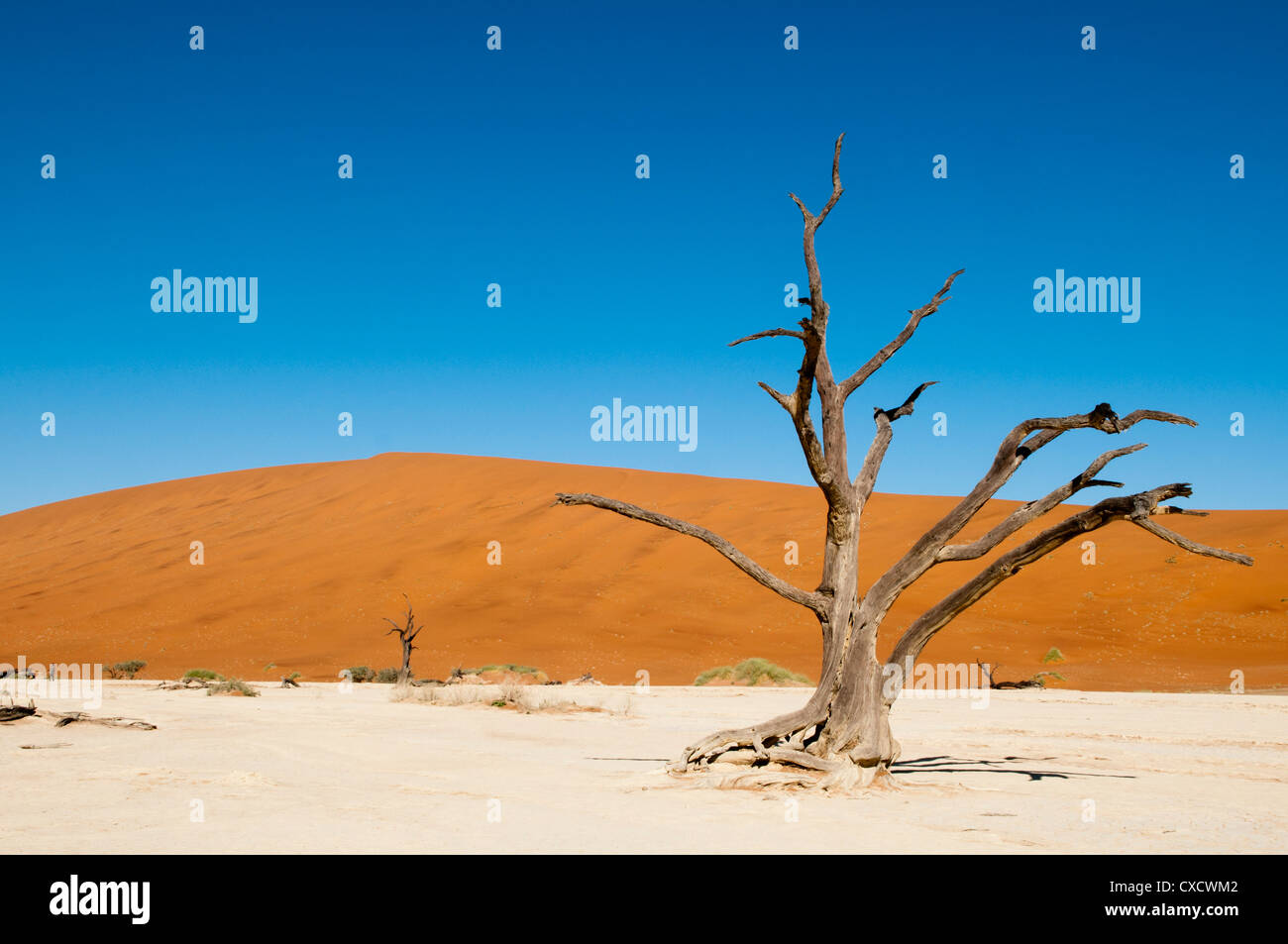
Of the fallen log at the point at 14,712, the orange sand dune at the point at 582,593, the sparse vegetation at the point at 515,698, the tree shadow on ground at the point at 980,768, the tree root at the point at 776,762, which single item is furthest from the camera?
the orange sand dune at the point at 582,593

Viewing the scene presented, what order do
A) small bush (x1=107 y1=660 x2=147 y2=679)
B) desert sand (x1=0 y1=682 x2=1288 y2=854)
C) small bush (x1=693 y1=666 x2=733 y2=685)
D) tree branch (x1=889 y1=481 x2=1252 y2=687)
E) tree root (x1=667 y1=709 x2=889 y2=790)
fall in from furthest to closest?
small bush (x1=107 y1=660 x2=147 y2=679)
small bush (x1=693 y1=666 x2=733 y2=685)
tree root (x1=667 y1=709 x2=889 y2=790)
tree branch (x1=889 y1=481 x2=1252 y2=687)
desert sand (x1=0 y1=682 x2=1288 y2=854)

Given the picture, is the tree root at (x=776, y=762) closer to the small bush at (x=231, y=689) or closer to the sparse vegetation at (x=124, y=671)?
the small bush at (x=231, y=689)

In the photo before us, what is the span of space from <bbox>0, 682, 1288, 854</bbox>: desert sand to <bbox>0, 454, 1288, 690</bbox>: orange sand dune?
11757mm

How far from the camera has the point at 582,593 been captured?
39.4 meters

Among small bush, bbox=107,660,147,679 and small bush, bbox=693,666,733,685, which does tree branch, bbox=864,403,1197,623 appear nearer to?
small bush, bbox=693,666,733,685

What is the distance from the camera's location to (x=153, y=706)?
17.1 m

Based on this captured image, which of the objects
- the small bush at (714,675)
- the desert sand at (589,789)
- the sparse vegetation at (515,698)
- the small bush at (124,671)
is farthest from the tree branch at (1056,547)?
the small bush at (124,671)

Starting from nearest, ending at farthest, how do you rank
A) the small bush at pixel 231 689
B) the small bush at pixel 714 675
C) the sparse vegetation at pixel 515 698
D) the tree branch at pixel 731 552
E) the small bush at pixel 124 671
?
the tree branch at pixel 731 552 < the sparse vegetation at pixel 515 698 < the small bush at pixel 231 689 < the small bush at pixel 714 675 < the small bush at pixel 124 671

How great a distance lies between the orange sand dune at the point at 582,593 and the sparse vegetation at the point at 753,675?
1.80 meters

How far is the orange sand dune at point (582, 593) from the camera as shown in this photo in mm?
29500

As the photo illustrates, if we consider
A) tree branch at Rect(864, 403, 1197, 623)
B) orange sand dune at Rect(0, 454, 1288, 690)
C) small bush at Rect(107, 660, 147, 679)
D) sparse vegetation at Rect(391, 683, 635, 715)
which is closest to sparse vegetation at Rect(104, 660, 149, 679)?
small bush at Rect(107, 660, 147, 679)

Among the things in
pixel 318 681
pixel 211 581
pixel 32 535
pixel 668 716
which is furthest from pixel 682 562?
pixel 32 535

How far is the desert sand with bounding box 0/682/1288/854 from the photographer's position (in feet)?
20.6

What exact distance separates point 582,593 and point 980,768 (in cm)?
2988
